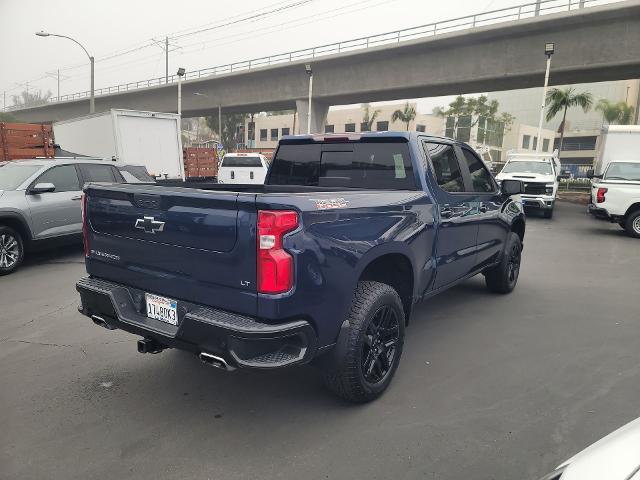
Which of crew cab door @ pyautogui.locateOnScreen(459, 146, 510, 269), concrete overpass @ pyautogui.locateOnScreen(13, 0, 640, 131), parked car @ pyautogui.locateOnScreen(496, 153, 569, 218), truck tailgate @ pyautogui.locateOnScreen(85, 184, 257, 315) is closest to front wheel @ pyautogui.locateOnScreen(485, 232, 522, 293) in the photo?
crew cab door @ pyautogui.locateOnScreen(459, 146, 510, 269)

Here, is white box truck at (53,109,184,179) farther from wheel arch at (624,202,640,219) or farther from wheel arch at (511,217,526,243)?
wheel arch at (624,202,640,219)

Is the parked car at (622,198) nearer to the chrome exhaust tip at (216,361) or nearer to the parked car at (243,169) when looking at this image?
the parked car at (243,169)

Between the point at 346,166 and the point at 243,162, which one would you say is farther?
the point at 243,162

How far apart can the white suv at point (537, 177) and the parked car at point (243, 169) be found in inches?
311

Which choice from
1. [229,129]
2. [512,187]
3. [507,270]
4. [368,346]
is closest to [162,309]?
[368,346]

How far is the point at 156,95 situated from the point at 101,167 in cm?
3794

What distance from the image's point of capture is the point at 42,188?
7.09m

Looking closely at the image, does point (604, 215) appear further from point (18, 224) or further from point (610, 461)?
point (18, 224)

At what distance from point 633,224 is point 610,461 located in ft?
39.8

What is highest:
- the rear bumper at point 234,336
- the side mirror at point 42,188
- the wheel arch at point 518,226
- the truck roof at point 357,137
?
the truck roof at point 357,137

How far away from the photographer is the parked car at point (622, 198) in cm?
1128

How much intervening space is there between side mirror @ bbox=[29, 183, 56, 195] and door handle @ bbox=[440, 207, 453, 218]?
6072mm

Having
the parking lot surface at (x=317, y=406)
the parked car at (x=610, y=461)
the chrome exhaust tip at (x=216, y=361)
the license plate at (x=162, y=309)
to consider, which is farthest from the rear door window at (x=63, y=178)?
the parked car at (x=610, y=461)

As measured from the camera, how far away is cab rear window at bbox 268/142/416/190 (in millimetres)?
4004
